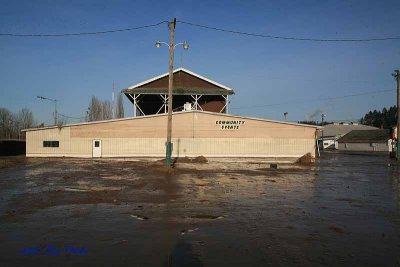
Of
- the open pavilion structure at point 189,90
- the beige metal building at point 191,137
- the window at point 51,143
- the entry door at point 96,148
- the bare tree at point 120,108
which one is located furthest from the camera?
the bare tree at point 120,108

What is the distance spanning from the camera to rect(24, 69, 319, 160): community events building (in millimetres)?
35812

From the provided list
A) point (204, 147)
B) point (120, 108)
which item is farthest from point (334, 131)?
point (204, 147)

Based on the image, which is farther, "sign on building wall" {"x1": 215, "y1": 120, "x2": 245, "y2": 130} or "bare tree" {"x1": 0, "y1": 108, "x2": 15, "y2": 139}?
"bare tree" {"x1": 0, "y1": 108, "x2": 15, "y2": 139}

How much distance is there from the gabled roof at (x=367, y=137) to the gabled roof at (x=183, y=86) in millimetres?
50517

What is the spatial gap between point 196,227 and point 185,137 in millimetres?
27731

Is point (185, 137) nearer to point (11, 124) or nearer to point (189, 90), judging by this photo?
point (189, 90)

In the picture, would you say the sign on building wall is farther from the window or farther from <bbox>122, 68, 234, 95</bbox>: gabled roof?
the window

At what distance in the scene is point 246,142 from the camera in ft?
119

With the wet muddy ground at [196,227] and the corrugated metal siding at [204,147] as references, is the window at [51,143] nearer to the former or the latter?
the corrugated metal siding at [204,147]

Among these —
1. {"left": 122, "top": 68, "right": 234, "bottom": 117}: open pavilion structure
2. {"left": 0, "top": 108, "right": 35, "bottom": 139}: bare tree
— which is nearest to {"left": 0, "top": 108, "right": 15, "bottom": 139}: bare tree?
{"left": 0, "top": 108, "right": 35, "bottom": 139}: bare tree

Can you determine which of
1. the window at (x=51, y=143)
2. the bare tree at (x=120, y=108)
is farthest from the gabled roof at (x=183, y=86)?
the bare tree at (x=120, y=108)

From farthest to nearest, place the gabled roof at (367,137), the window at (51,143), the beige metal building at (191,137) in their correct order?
the gabled roof at (367,137) < the window at (51,143) < the beige metal building at (191,137)

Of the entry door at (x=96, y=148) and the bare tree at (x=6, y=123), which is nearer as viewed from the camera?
the entry door at (x=96, y=148)

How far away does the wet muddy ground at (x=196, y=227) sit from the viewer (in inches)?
242
